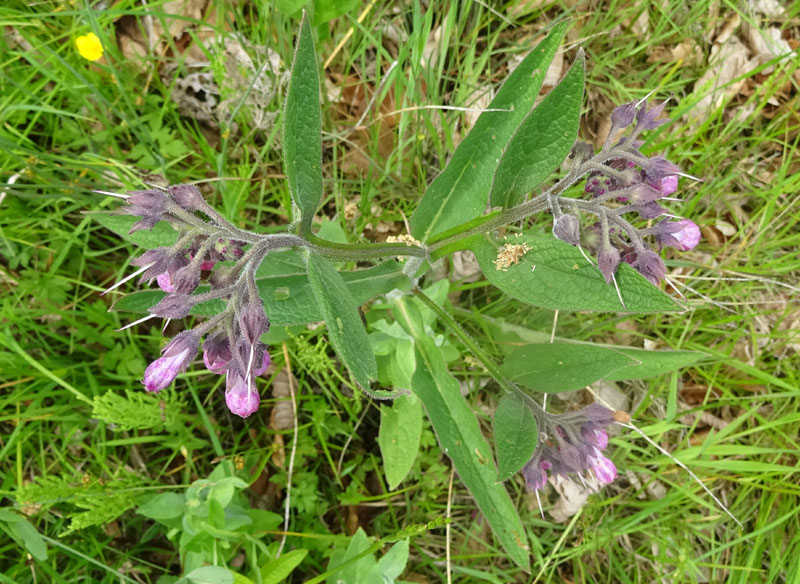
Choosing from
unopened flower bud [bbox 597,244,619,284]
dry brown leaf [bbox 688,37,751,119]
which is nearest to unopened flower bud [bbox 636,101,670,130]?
unopened flower bud [bbox 597,244,619,284]

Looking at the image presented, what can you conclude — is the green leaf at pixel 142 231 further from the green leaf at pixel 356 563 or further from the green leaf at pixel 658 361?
the green leaf at pixel 658 361

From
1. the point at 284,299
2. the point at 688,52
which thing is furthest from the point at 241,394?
the point at 688,52

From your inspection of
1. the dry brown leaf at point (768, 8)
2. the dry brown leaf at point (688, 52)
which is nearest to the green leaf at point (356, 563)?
the dry brown leaf at point (688, 52)

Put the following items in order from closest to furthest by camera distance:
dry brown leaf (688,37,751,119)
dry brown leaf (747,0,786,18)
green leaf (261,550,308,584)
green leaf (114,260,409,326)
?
green leaf (114,260,409,326)
green leaf (261,550,308,584)
dry brown leaf (688,37,751,119)
dry brown leaf (747,0,786,18)

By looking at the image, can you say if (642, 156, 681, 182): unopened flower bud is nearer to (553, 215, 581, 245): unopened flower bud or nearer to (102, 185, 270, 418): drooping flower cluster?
(553, 215, 581, 245): unopened flower bud

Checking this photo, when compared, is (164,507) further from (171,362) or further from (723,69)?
(723,69)
